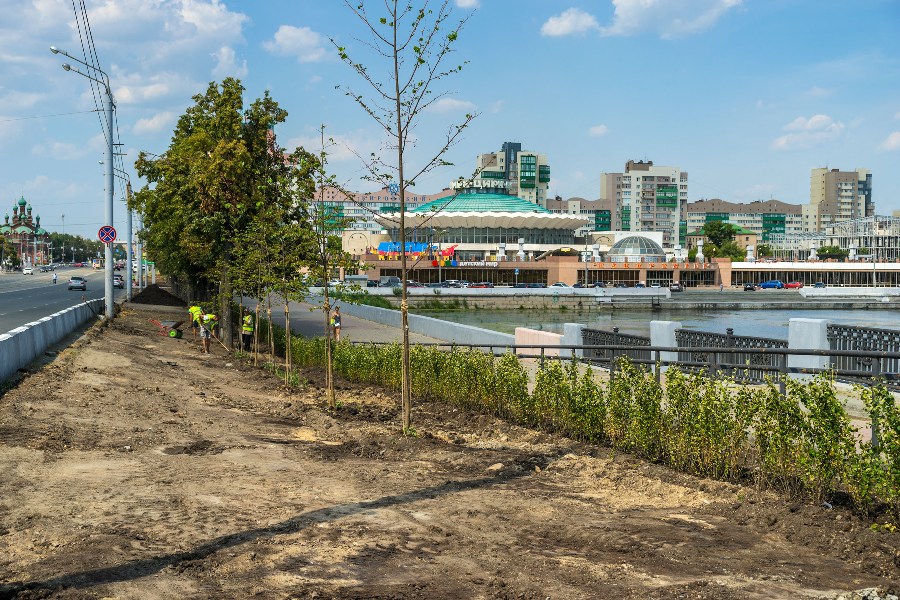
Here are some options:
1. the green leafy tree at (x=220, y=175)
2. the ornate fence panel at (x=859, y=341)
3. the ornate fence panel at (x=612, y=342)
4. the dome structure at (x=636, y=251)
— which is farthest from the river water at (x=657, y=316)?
the ornate fence panel at (x=859, y=341)

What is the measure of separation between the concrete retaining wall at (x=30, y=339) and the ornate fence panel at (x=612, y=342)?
10804 millimetres

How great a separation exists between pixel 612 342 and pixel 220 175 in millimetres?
15067

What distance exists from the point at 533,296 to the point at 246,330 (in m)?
73.7

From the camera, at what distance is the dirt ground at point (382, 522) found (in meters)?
5.76

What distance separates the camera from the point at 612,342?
797 inches

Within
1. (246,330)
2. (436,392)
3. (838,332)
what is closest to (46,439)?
(436,392)

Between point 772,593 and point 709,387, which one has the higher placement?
point 709,387

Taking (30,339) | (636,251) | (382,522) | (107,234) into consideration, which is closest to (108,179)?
(107,234)

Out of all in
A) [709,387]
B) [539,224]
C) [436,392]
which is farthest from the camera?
[539,224]

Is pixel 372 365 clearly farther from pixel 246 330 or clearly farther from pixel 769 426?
pixel 769 426

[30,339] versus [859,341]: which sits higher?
[30,339]

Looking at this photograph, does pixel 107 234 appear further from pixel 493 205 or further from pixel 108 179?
pixel 493 205

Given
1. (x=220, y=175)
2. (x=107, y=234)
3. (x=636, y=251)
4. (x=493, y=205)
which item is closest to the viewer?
(x=220, y=175)

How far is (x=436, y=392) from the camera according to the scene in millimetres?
16000
